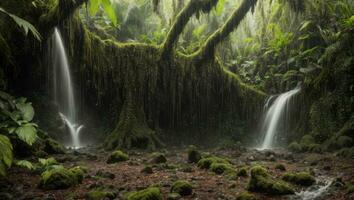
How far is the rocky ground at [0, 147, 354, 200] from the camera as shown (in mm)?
4883

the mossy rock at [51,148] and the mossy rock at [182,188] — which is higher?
the mossy rock at [182,188]

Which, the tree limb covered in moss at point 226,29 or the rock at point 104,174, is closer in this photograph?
the rock at point 104,174

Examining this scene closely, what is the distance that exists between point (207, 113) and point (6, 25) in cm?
679

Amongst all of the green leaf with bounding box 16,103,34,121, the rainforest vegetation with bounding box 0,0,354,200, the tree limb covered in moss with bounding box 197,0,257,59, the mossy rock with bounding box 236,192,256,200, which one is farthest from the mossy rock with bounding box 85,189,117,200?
the tree limb covered in moss with bounding box 197,0,257,59

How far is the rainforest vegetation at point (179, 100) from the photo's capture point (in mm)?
6642

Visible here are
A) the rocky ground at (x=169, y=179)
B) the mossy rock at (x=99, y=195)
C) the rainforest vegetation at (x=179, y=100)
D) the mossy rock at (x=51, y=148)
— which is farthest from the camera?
the mossy rock at (x=51, y=148)

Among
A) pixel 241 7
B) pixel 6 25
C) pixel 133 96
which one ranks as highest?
pixel 241 7

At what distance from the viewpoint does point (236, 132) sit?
41.3 ft

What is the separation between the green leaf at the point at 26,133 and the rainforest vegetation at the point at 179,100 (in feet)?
0.11

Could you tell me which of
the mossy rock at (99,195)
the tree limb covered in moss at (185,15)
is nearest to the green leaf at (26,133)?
the mossy rock at (99,195)

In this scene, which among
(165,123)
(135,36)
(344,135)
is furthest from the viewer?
(135,36)

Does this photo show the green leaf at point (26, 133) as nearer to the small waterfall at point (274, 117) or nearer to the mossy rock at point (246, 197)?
the mossy rock at point (246, 197)

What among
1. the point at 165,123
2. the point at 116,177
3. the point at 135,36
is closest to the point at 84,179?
the point at 116,177

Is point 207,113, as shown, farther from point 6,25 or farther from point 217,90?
point 6,25
